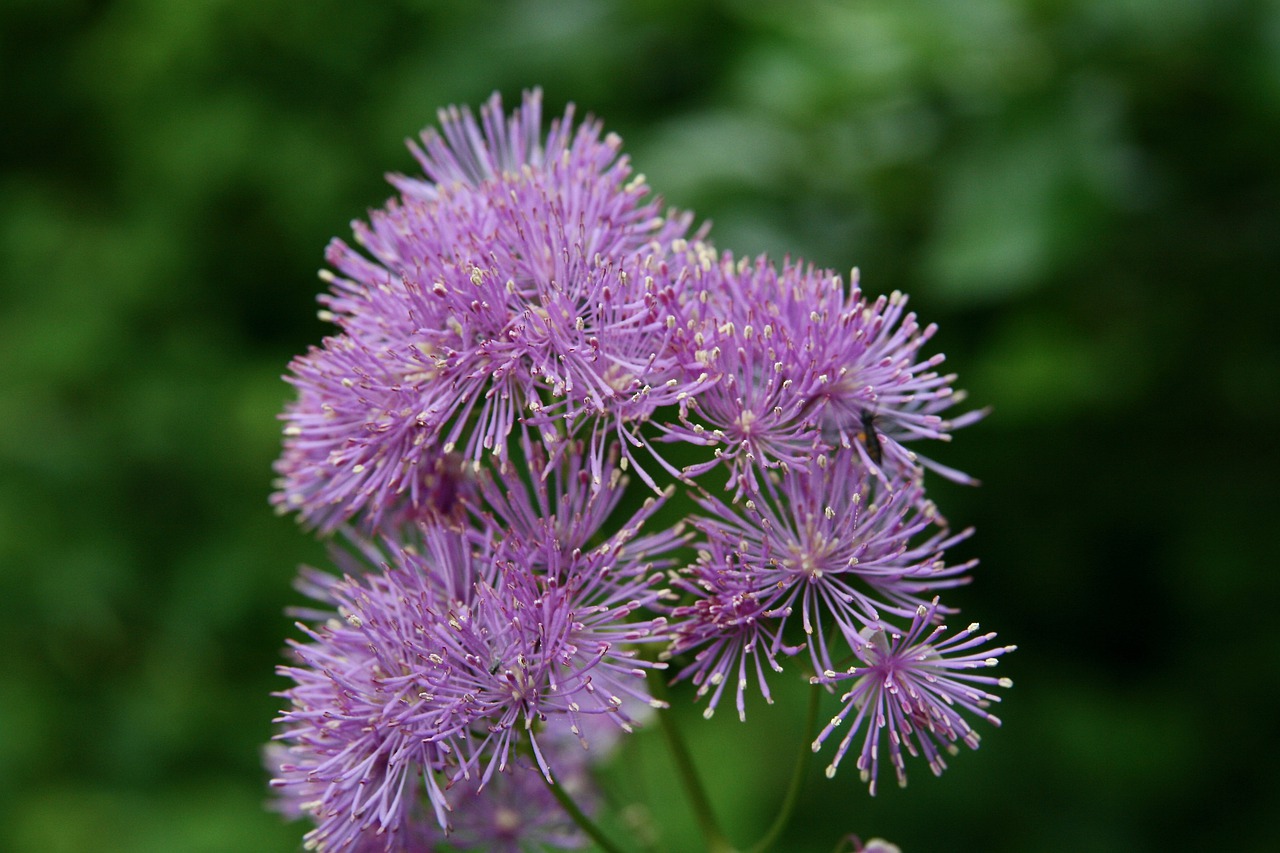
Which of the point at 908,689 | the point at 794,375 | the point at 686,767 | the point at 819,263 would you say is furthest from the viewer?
the point at 819,263

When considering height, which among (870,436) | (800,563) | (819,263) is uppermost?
(819,263)

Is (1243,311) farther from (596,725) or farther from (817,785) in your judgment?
(596,725)

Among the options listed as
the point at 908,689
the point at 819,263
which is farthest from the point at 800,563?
the point at 819,263

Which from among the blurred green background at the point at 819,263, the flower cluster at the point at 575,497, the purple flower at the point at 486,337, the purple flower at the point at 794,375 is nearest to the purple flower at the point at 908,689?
the flower cluster at the point at 575,497

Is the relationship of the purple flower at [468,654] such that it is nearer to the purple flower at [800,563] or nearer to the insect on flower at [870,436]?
the purple flower at [800,563]

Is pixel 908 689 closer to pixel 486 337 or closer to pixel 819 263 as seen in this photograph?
pixel 486 337

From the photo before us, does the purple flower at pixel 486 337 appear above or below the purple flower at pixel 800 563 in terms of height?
above

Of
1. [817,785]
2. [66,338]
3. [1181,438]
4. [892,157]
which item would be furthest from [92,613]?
[1181,438]
